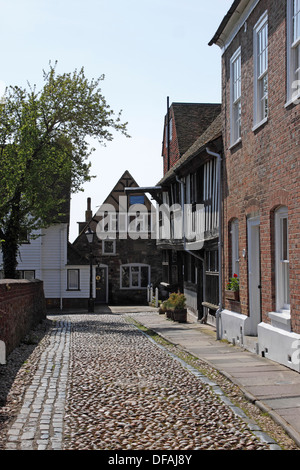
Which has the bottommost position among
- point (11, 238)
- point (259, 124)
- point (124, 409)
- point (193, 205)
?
point (124, 409)

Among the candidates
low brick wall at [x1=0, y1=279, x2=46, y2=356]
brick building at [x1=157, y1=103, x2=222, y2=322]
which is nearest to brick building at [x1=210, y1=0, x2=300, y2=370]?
brick building at [x1=157, y1=103, x2=222, y2=322]

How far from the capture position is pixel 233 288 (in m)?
13.1

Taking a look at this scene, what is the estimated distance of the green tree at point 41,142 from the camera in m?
21.3

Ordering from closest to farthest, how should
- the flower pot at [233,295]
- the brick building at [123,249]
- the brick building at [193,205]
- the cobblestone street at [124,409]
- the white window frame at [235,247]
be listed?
the cobblestone street at [124,409] < the flower pot at [233,295] < the white window frame at [235,247] < the brick building at [193,205] < the brick building at [123,249]

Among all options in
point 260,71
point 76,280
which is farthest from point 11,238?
point 260,71

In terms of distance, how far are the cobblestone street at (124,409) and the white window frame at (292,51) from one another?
16.2ft

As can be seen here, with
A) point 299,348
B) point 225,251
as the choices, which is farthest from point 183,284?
point 299,348

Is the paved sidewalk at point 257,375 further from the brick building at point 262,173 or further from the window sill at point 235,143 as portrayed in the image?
the window sill at point 235,143

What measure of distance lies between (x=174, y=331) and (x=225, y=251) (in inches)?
144

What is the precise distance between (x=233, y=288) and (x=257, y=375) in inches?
172

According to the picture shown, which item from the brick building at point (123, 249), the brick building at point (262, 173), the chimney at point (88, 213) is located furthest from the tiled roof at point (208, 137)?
the chimney at point (88, 213)

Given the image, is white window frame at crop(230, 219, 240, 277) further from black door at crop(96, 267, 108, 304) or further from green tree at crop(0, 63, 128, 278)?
black door at crop(96, 267, 108, 304)

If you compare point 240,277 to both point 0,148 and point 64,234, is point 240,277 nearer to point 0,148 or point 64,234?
point 0,148

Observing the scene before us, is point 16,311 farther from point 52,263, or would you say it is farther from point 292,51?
point 52,263
